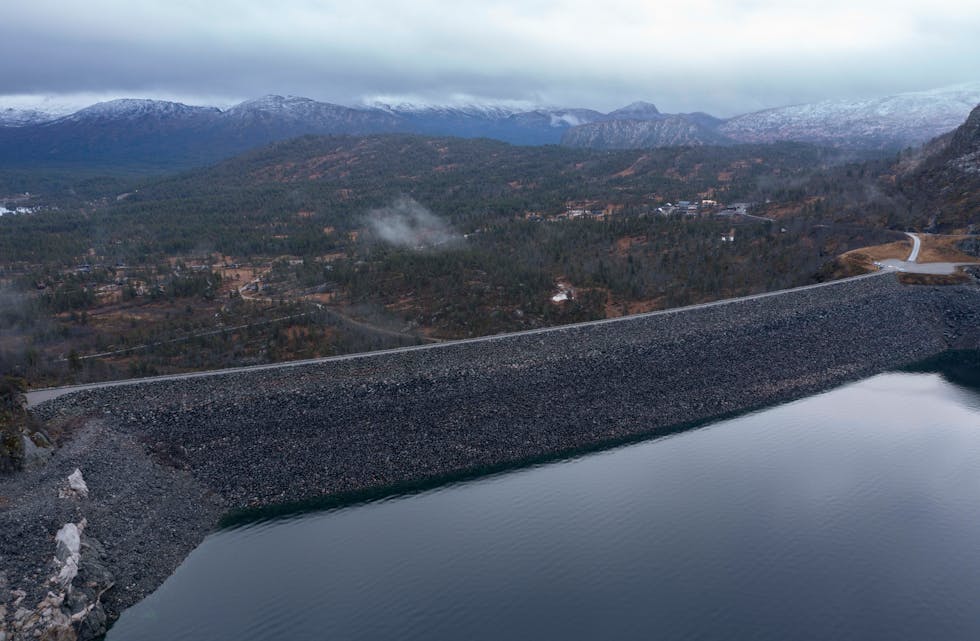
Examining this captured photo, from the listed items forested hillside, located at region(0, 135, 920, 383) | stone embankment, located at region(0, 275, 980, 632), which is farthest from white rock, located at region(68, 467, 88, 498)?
forested hillside, located at region(0, 135, 920, 383)

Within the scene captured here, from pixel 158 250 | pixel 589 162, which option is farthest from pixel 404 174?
pixel 158 250

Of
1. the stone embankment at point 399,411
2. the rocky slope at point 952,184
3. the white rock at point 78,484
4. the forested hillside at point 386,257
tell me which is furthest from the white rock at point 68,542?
the rocky slope at point 952,184

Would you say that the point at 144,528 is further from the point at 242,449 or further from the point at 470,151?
the point at 470,151

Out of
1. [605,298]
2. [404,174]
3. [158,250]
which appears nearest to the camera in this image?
[605,298]

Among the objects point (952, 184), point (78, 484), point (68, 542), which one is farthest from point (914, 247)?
point (68, 542)

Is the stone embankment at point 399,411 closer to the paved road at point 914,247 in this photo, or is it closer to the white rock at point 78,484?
the white rock at point 78,484

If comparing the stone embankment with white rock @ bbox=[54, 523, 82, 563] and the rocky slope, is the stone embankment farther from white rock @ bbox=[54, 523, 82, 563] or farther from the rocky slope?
the rocky slope

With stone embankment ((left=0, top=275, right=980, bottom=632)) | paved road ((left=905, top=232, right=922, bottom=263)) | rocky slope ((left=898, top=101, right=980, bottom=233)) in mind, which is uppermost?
rocky slope ((left=898, top=101, right=980, bottom=233))
